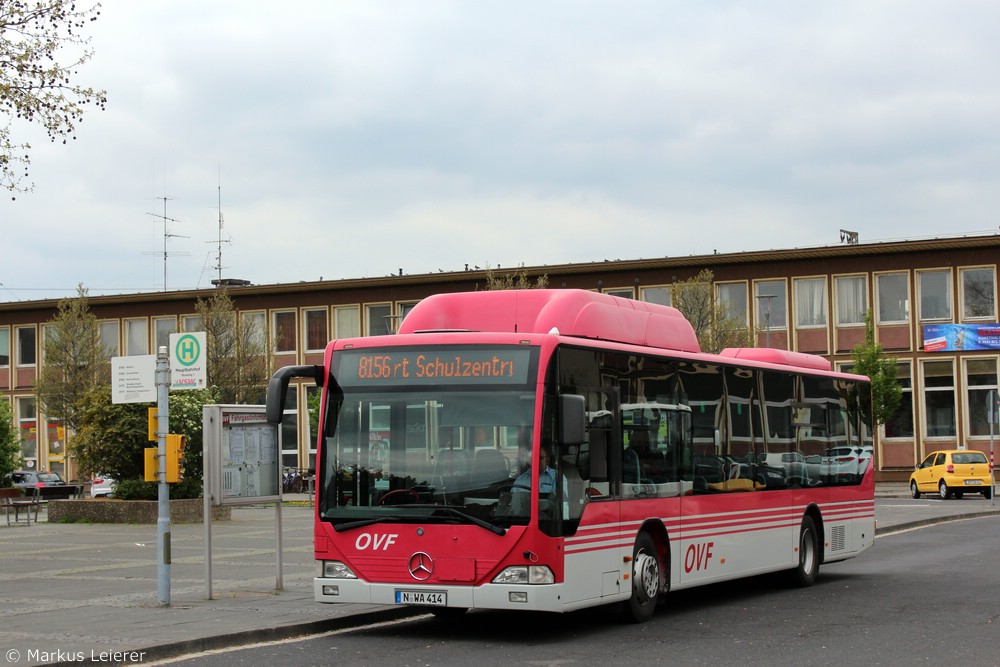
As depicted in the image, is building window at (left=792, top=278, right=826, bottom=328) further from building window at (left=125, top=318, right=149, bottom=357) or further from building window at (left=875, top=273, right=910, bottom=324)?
building window at (left=125, top=318, right=149, bottom=357)

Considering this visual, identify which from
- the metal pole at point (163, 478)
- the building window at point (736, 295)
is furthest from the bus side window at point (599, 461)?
the building window at point (736, 295)

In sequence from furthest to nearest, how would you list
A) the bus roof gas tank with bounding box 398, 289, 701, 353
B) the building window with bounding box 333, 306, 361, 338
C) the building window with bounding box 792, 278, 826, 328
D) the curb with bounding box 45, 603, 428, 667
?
the building window with bounding box 333, 306, 361, 338 < the building window with bounding box 792, 278, 826, 328 < the bus roof gas tank with bounding box 398, 289, 701, 353 < the curb with bounding box 45, 603, 428, 667

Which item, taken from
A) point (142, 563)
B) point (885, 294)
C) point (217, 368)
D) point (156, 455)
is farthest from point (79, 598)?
point (885, 294)

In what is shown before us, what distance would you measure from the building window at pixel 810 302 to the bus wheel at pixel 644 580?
49416 millimetres

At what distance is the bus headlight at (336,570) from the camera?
41.9ft

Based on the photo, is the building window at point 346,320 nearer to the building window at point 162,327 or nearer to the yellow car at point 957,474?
the building window at point 162,327

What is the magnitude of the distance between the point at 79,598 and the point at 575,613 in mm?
5934

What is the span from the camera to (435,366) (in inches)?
505

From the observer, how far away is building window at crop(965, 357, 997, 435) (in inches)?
2307

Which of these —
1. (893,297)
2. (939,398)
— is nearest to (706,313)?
(893,297)

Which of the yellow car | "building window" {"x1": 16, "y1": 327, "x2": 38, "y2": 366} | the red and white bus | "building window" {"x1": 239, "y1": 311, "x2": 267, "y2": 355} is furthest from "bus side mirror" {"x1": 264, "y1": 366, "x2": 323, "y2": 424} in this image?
"building window" {"x1": 16, "y1": 327, "x2": 38, "y2": 366}

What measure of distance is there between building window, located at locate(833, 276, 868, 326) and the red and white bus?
47.7 meters

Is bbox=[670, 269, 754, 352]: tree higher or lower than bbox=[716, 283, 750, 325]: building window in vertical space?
lower

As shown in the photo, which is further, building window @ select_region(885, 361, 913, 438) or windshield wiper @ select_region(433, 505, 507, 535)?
building window @ select_region(885, 361, 913, 438)
